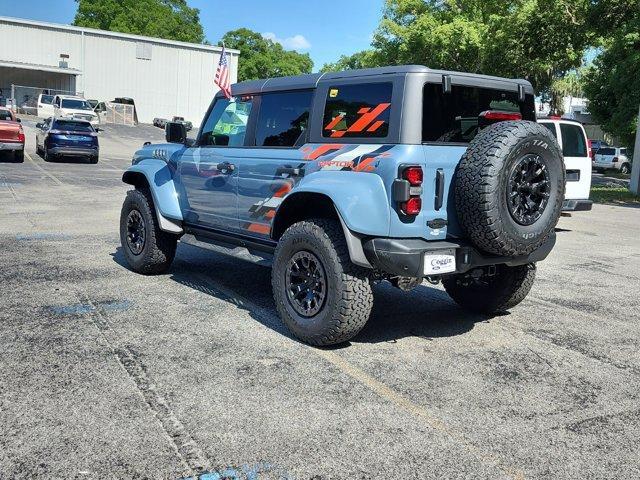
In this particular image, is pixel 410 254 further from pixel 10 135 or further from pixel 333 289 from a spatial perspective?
pixel 10 135

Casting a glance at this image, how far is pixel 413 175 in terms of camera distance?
4.17m

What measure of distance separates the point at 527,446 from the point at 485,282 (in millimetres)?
2488

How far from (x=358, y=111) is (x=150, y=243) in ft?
9.49

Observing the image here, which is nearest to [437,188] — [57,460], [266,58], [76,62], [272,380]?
[272,380]

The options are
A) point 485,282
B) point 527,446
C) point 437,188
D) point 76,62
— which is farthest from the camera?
point 76,62

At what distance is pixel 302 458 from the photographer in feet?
10.1

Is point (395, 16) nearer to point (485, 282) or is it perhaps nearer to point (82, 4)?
point (485, 282)

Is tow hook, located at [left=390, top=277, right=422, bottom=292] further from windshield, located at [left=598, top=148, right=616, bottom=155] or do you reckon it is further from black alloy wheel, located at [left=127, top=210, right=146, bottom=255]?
windshield, located at [left=598, top=148, right=616, bottom=155]

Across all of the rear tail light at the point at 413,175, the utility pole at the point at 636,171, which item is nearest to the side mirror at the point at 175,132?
the rear tail light at the point at 413,175

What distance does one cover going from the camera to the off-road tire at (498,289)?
5453 millimetres

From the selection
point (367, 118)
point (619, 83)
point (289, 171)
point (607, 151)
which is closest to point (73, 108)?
point (619, 83)

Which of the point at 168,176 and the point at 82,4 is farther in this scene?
the point at 82,4

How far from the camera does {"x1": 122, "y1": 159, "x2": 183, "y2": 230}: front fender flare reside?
21.0 feet

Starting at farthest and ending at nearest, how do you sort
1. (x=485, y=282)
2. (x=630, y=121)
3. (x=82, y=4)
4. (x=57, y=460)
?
(x=82, y=4)
(x=630, y=121)
(x=485, y=282)
(x=57, y=460)
